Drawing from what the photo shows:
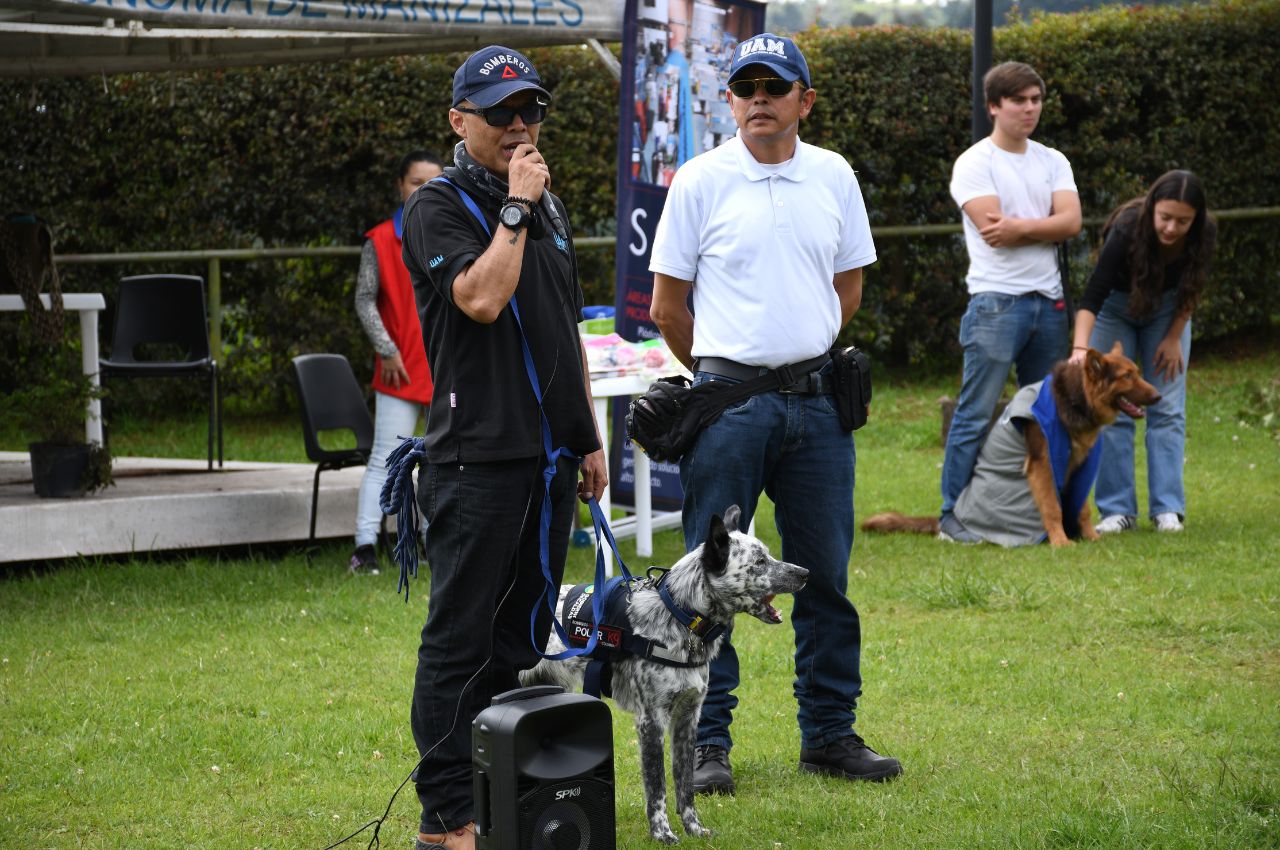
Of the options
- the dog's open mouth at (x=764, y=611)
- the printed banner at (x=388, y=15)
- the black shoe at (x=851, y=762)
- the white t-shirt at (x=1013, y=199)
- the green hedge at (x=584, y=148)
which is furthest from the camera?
the green hedge at (x=584, y=148)

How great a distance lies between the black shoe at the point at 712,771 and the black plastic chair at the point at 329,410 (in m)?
3.86

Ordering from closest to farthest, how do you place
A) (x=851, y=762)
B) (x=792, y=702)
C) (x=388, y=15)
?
(x=851, y=762)
(x=792, y=702)
(x=388, y=15)

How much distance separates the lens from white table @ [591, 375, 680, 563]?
23.8 feet

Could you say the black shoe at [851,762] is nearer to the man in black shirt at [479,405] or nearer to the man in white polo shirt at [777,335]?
the man in white polo shirt at [777,335]

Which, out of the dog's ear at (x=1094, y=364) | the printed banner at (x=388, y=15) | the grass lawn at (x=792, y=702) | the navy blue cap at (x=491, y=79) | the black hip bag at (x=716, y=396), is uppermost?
the printed banner at (x=388, y=15)

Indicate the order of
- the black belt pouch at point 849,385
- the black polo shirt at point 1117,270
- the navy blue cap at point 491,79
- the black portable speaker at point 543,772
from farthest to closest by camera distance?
the black polo shirt at point 1117,270
the black belt pouch at point 849,385
the navy blue cap at point 491,79
the black portable speaker at point 543,772

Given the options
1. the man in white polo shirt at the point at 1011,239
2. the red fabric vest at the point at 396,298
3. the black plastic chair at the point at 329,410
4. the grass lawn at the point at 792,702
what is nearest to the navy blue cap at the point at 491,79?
the grass lawn at the point at 792,702

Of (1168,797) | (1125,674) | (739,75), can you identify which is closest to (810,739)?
(1168,797)

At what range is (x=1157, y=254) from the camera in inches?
306

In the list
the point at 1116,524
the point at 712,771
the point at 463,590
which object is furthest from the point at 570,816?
the point at 1116,524

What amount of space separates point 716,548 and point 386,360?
366 cm

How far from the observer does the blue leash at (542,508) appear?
143 inches

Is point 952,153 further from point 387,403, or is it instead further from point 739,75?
point 739,75

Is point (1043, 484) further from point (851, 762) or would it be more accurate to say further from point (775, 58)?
point (775, 58)
